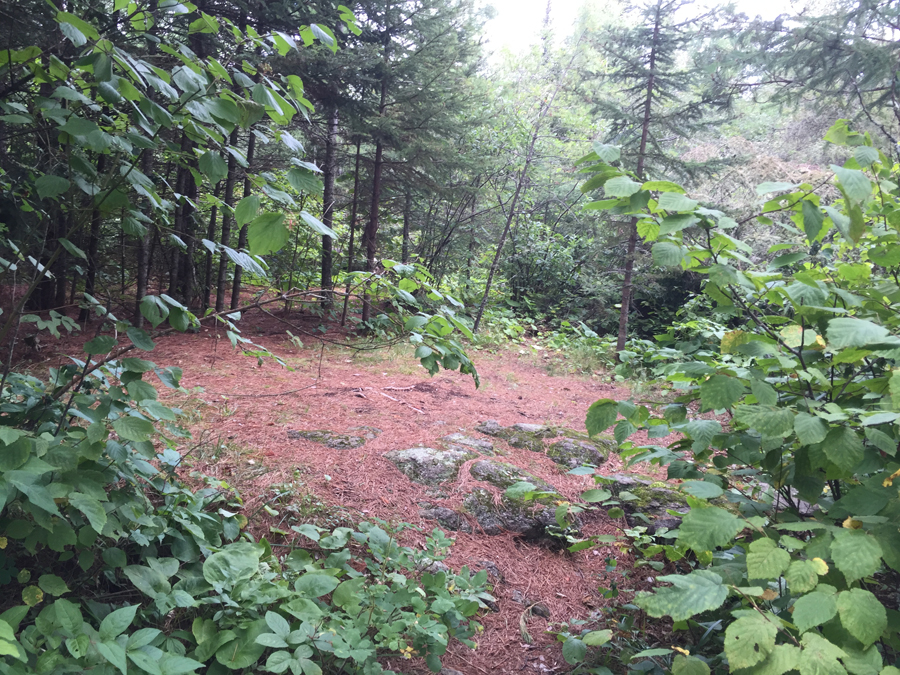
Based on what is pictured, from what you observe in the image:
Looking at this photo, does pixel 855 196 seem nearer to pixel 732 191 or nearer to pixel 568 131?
pixel 732 191

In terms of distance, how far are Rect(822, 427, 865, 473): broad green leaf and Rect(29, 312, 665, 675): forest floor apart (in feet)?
5.33

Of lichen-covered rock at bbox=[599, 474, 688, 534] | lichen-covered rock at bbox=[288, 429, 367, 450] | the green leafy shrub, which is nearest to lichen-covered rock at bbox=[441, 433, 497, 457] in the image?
lichen-covered rock at bbox=[288, 429, 367, 450]

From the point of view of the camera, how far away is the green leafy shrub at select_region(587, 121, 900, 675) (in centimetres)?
105

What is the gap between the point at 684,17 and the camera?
8547 millimetres

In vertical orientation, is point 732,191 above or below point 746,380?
above

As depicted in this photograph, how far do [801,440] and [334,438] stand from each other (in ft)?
9.92

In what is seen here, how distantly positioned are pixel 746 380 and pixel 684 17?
969cm

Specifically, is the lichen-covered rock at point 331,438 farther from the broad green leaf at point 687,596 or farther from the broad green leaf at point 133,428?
the broad green leaf at point 687,596

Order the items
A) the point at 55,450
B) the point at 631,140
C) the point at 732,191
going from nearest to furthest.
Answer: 1. the point at 55,450
2. the point at 631,140
3. the point at 732,191

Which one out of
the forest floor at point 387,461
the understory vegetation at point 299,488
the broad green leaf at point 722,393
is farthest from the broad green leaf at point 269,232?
the broad green leaf at point 722,393

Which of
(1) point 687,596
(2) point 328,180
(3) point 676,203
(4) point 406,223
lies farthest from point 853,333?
(4) point 406,223

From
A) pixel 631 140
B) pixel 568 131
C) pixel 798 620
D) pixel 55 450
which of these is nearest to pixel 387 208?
pixel 631 140

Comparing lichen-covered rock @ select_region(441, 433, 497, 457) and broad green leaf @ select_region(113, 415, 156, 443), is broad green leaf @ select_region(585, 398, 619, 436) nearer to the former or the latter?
broad green leaf @ select_region(113, 415, 156, 443)

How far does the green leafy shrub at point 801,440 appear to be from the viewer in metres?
1.05
